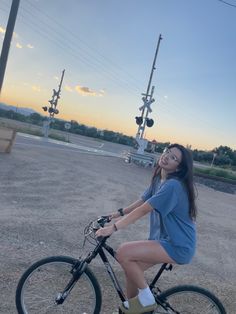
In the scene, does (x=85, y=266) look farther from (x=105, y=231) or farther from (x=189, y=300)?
(x=189, y=300)

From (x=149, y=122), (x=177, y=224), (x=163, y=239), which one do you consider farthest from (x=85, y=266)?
(x=149, y=122)

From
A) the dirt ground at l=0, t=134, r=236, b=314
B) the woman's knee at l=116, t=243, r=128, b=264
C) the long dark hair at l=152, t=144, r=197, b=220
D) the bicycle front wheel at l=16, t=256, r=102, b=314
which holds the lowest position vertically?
the dirt ground at l=0, t=134, r=236, b=314

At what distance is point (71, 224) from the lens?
789cm

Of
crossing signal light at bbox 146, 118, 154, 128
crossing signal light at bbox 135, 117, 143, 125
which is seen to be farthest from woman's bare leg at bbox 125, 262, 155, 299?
crossing signal light at bbox 135, 117, 143, 125

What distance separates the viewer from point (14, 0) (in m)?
18.2

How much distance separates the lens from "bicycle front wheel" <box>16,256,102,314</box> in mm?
3639

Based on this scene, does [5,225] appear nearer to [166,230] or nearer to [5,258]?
[5,258]

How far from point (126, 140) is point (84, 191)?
49.4 m

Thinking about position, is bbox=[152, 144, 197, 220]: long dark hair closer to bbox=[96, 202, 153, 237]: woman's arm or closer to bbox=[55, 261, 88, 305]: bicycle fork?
bbox=[96, 202, 153, 237]: woman's arm

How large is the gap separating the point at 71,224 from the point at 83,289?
4.17 meters

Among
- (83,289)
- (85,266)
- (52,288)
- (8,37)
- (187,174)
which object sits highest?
(8,37)

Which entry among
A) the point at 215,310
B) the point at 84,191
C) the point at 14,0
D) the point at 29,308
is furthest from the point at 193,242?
the point at 14,0

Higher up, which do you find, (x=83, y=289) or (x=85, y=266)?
(x=85, y=266)

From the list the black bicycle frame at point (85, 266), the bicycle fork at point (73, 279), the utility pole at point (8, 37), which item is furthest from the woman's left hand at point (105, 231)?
the utility pole at point (8, 37)
